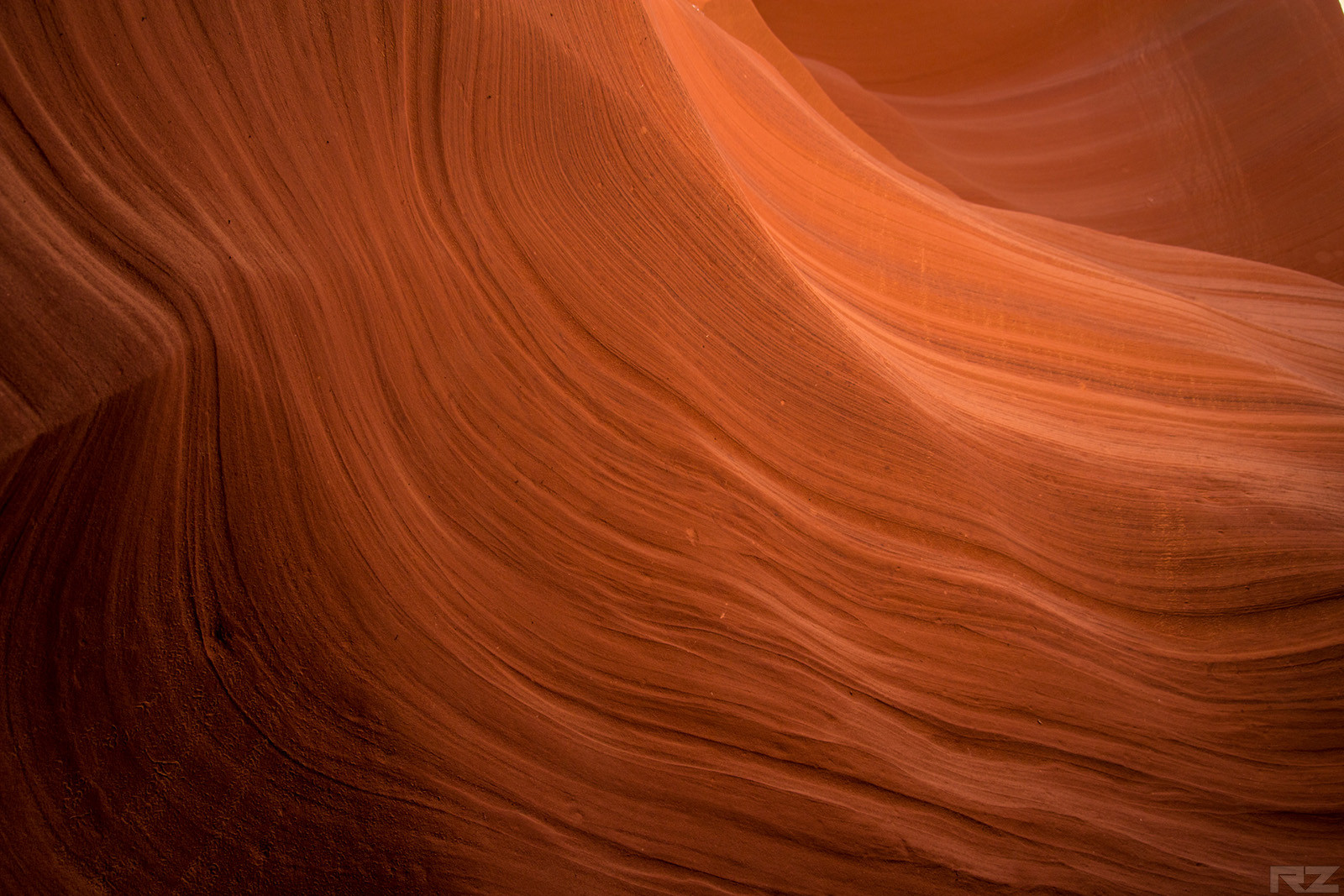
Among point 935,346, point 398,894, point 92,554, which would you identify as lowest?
point 398,894

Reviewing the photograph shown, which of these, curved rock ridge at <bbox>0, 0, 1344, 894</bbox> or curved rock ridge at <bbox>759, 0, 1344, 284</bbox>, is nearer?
curved rock ridge at <bbox>0, 0, 1344, 894</bbox>

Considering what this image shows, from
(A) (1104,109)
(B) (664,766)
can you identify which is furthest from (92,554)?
(A) (1104,109)

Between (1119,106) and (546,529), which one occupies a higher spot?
(1119,106)

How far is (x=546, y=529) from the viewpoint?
1.07 m

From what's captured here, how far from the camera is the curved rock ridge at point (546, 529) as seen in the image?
845 millimetres

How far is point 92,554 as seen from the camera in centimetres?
83

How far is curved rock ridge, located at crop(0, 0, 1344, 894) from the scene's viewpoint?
33.3 inches

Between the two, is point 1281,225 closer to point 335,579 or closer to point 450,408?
point 450,408

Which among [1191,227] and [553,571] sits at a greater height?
[1191,227]

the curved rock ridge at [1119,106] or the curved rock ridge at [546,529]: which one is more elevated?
the curved rock ridge at [1119,106]

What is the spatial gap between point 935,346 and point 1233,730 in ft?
2.83

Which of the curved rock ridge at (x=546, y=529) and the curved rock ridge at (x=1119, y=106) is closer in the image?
the curved rock ridge at (x=546, y=529)

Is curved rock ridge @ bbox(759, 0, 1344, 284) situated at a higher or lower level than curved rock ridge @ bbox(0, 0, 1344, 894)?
higher

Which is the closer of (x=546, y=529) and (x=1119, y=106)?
(x=546, y=529)
